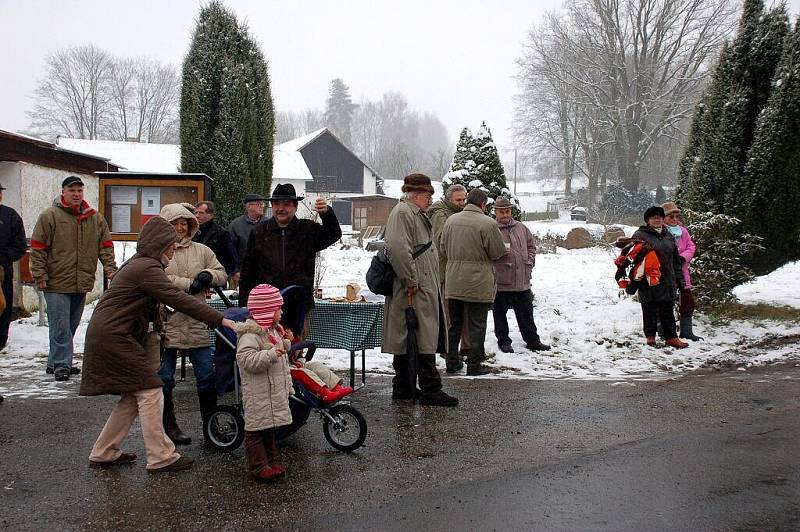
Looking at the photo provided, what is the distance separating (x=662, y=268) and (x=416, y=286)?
416 cm

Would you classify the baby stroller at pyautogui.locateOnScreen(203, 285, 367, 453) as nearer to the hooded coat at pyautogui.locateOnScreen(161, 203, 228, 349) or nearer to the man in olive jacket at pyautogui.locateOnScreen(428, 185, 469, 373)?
the hooded coat at pyautogui.locateOnScreen(161, 203, 228, 349)

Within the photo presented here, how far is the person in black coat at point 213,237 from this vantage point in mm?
7566

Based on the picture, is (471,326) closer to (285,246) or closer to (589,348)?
(589,348)

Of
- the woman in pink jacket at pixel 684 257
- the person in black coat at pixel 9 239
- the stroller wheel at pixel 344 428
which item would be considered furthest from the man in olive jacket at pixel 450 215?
the person in black coat at pixel 9 239

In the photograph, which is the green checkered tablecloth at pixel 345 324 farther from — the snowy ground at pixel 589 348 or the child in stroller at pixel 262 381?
the child in stroller at pixel 262 381

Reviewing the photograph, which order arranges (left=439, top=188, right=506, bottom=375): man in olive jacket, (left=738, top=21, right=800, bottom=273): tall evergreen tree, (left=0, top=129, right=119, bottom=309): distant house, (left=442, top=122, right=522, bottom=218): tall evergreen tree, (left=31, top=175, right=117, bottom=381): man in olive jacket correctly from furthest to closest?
(left=442, top=122, right=522, bottom=218): tall evergreen tree → (left=0, top=129, right=119, bottom=309): distant house → (left=738, top=21, right=800, bottom=273): tall evergreen tree → (left=439, top=188, right=506, bottom=375): man in olive jacket → (left=31, top=175, right=117, bottom=381): man in olive jacket

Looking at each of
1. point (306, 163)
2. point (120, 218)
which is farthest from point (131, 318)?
point (306, 163)

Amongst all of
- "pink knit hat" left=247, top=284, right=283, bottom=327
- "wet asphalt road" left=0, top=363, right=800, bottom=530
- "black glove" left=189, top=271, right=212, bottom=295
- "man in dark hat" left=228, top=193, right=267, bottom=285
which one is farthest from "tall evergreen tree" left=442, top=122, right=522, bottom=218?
"pink knit hat" left=247, top=284, right=283, bottom=327

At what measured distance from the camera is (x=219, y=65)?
12.9 metres

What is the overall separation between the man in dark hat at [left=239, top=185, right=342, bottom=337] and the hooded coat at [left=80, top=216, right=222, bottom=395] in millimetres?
1238

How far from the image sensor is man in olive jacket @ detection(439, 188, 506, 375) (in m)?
8.10

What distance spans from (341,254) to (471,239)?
64.6 feet

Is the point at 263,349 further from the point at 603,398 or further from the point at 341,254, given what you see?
the point at 341,254

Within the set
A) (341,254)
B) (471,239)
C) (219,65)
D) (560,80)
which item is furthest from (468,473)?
(560,80)
